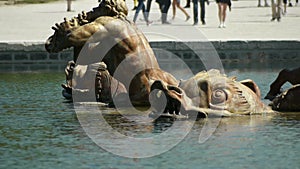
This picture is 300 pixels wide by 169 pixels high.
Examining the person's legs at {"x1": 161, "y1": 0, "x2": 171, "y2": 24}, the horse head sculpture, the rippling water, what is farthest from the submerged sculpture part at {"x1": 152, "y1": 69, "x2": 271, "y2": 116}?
the person's legs at {"x1": 161, "y1": 0, "x2": 171, "y2": 24}

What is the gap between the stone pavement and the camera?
19766 mm

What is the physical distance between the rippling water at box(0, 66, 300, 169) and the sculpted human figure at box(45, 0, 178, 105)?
2.08ft

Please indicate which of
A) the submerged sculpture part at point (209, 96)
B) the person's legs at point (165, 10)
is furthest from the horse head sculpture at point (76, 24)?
the person's legs at point (165, 10)

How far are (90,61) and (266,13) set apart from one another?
2087cm

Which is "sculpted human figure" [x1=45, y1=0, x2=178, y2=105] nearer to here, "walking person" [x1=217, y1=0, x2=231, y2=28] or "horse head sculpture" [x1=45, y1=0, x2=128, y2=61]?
"horse head sculpture" [x1=45, y1=0, x2=128, y2=61]

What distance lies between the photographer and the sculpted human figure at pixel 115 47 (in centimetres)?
1097

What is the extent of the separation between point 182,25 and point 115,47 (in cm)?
1441

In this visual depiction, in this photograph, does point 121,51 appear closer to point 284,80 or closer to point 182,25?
point 284,80

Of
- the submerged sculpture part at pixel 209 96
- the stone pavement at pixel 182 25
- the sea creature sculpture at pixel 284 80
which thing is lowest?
the stone pavement at pixel 182 25

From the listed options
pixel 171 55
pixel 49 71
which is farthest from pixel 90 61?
pixel 171 55

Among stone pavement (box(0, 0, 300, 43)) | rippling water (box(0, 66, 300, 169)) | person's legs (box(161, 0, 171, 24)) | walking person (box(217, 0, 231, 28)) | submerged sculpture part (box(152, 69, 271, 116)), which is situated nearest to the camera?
rippling water (box(0, 66, 300, 169))

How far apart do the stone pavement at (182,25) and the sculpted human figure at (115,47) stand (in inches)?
234

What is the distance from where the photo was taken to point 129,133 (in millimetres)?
9508

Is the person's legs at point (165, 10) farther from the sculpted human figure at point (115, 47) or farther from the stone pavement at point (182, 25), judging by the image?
the sculpted human figure at point (115, 47)
